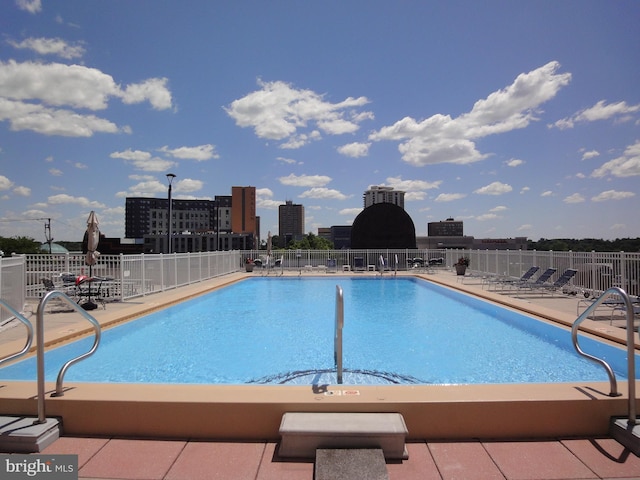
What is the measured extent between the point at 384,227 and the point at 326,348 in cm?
3266

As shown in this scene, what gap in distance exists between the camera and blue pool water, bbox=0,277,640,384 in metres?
5.64

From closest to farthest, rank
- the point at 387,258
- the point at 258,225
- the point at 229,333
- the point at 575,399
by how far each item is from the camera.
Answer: the point at 575,399 → the point at 229,333 → the point at 387,258 → the point at 258,225

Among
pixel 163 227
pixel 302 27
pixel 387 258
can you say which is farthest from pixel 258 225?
pixel 302 27

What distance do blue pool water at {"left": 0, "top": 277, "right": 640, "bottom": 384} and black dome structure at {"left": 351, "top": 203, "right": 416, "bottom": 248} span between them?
2742 cm

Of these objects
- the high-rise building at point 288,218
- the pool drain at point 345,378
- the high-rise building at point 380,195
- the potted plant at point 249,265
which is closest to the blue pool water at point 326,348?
the pool drain at point 345,378

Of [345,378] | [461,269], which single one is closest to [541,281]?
[461,269]

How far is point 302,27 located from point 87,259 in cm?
875

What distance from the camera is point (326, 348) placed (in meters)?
7.29

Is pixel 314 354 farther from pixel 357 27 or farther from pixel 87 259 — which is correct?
pixel 357 27

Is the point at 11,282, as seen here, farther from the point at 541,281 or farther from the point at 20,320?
the point at 541,281

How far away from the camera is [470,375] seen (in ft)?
18.8

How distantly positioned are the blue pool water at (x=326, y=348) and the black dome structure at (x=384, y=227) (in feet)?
90.0

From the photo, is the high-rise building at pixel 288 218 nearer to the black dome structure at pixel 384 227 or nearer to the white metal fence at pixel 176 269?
the black dome structure at pixel 384 227

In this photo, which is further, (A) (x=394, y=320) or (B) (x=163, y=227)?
(B) (x=163, y=227)
